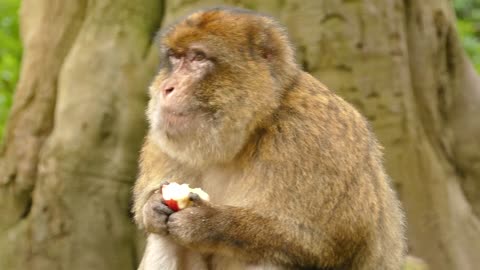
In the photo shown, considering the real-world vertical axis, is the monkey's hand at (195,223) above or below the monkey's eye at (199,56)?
below

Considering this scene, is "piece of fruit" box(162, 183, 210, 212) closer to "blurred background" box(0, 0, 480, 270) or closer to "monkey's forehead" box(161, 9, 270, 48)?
"monkey's forehead" box(161, 9, 270, 48)

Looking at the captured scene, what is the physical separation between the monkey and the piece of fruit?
32 millimetres

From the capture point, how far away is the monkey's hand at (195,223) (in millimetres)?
4773

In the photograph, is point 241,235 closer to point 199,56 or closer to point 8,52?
point 199,56

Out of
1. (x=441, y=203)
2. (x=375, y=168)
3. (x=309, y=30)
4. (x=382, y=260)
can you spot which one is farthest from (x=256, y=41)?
(x=441, y=203)

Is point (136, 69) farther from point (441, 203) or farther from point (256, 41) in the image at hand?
point (256, 41)

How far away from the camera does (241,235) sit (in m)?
4.78

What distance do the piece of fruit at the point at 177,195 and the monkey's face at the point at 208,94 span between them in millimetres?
122

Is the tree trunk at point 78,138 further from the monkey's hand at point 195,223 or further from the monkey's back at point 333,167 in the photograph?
the monkey's hand at point 195,223

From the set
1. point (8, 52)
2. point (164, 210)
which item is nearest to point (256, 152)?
point (164, 210)

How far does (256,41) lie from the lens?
4.95 m

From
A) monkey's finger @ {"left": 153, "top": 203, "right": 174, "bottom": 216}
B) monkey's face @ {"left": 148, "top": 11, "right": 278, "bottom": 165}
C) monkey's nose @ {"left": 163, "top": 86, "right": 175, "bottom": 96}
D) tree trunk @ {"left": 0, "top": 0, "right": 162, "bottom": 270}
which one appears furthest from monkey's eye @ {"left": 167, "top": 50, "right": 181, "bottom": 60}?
tree trunk @ {"left": 0, "top": 0, "right": 162, "bottom": 270}

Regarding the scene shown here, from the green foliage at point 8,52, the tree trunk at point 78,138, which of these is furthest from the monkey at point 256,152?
the green foliage at point 8,52

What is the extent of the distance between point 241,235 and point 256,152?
1.24ft
